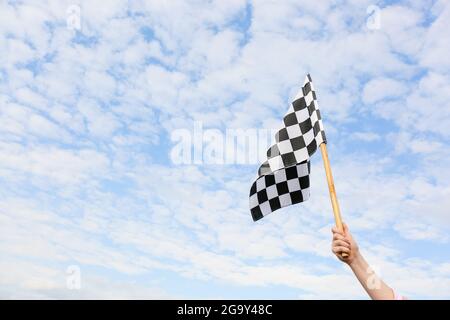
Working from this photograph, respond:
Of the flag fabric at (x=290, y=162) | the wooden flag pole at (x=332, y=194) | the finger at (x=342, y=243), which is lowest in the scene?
the finger at (x=342, y=243)

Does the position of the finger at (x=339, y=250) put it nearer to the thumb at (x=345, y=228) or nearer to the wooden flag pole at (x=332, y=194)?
the wooden flag pole at (x=332, y=194)

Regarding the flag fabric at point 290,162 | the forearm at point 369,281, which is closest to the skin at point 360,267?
the forearm at point 369,281

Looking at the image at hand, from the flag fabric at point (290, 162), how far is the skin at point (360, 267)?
5.68ft

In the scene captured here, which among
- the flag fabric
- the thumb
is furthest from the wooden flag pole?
the flag fabric

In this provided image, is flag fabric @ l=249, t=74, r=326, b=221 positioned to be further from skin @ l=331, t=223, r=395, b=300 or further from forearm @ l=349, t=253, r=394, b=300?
forearm @ l=349, t=253, r=394, b=300

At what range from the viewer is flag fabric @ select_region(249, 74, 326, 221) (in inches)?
192

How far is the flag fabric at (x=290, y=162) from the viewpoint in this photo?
192 inches
